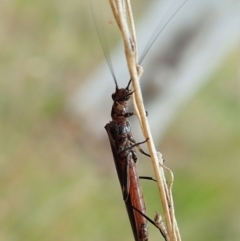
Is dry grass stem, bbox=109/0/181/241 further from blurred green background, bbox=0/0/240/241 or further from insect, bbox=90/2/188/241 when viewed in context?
blurred green background, bbox=0/0/240/241

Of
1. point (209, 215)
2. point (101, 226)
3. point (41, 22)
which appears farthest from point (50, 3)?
point (209, 215)

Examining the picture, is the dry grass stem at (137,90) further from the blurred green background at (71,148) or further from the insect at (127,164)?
the blurred green background at (71,148)

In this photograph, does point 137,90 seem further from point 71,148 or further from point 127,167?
point 71,148

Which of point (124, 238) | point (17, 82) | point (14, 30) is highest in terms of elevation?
point (14, 30)

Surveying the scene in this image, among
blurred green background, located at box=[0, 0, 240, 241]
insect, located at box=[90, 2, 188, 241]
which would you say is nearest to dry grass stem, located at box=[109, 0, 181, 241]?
insect, located at box=[90, 2, 188, 241]

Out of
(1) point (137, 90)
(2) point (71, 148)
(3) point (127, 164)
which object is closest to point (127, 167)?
(3) point (127, 164)

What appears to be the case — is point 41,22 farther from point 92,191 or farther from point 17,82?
point 92,191

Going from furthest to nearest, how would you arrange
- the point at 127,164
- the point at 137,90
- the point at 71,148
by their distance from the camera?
1. the point at 71,148
2. the point at 127,164
3. the point at 137,90
